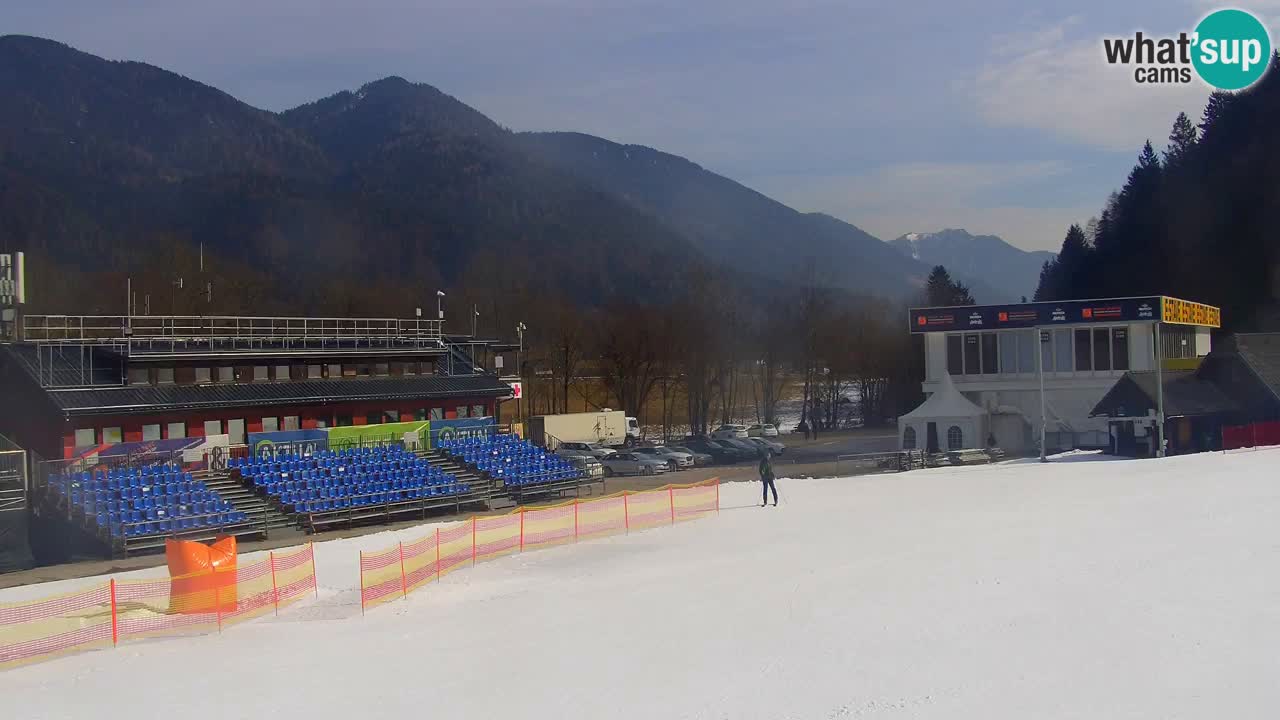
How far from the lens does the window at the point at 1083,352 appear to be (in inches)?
2151

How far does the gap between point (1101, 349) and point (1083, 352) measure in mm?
877

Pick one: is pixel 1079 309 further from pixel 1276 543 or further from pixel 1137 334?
pixel 1276 543

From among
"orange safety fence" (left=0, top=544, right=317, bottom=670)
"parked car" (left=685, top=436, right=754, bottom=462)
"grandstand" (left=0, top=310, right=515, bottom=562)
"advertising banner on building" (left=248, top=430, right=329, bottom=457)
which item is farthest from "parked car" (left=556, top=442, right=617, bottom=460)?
"orange safety fence" (left=0, top=544, right=317, bottom=670)

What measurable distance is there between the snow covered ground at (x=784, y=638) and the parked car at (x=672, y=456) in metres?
25.7

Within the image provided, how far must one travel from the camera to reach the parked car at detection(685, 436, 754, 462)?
2205 inches

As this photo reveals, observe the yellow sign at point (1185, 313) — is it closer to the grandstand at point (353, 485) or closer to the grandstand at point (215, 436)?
the grandstand at point (215, 436)

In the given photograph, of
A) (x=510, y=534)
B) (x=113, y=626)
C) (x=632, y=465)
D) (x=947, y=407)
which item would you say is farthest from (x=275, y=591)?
(x=947, y=407)

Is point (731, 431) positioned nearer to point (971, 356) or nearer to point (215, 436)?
point (971, 356)

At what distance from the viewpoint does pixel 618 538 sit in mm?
27281

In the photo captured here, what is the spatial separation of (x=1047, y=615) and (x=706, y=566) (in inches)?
314

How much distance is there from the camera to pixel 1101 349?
54438 mm

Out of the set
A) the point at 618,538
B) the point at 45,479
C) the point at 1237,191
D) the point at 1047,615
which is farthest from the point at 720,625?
the point at 1237,191

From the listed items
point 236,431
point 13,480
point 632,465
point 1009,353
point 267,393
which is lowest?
point 632,465

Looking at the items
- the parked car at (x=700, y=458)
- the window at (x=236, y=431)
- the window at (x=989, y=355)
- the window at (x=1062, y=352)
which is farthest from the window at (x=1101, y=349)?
the window at (x=236, y=431)
